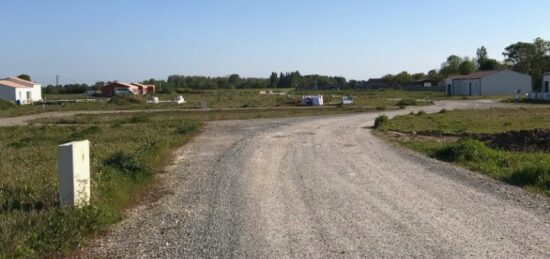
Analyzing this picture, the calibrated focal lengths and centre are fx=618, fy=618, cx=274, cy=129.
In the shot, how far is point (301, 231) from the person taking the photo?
7777 millimetres

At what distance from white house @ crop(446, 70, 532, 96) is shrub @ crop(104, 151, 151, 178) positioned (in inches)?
3258

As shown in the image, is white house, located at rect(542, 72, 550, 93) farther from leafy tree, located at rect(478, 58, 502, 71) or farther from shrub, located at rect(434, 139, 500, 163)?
shrub, located at rect(434, 139, 500, 163)

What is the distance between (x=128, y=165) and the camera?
41.3 ft

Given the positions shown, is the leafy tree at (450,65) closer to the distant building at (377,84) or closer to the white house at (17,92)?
the distant building at (377,84)

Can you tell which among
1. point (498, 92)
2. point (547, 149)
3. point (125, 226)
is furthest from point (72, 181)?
point (498, 92)

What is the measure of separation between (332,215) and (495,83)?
8755cm

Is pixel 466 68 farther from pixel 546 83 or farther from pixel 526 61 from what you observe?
pixel 546 83

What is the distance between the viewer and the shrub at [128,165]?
12.3 meters

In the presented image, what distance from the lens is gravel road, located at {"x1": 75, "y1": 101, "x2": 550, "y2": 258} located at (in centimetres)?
697

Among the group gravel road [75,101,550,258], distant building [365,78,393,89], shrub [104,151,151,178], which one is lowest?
gravel road [75,101,550,258]

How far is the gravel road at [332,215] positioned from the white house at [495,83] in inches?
3098

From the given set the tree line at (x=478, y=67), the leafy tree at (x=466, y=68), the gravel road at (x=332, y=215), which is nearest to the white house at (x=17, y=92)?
the tree line at (x=478, y=67)

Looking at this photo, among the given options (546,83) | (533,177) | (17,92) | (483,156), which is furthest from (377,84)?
(533,177)

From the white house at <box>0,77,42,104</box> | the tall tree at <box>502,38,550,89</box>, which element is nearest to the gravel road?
the white house at <box>0,77,42,104</box>
